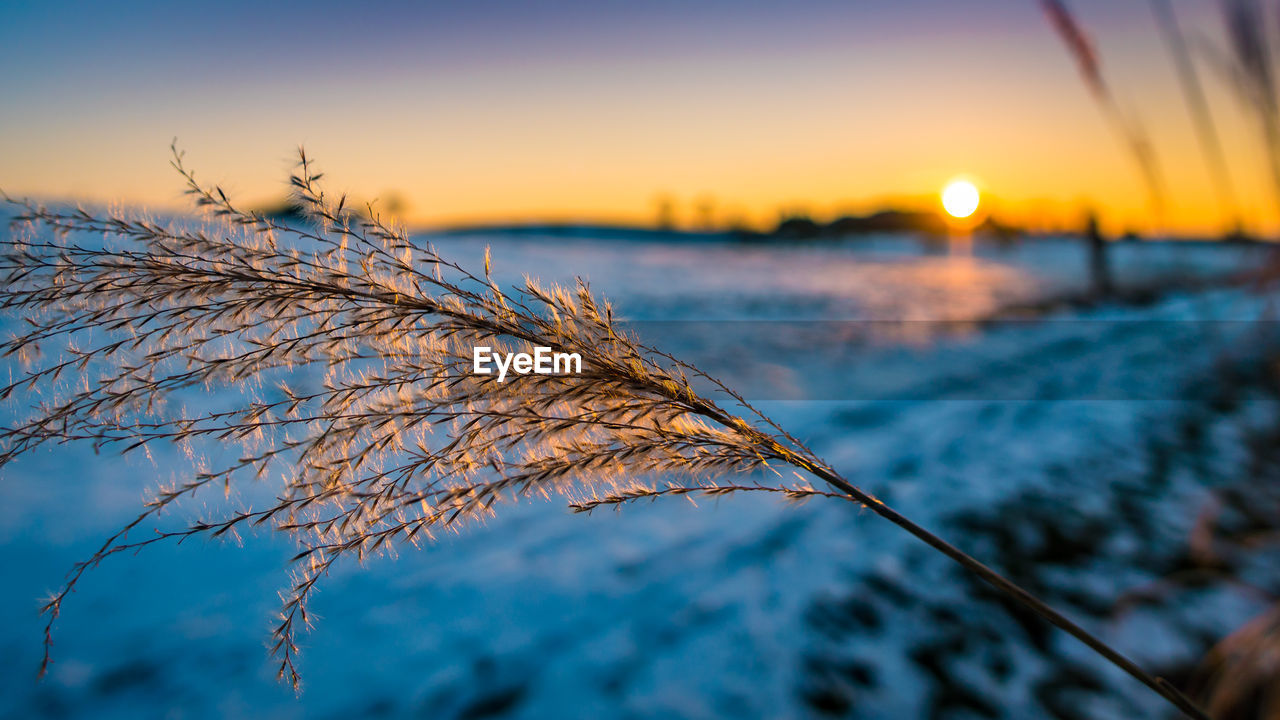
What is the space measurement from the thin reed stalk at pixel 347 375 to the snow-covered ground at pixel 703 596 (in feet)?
0.69

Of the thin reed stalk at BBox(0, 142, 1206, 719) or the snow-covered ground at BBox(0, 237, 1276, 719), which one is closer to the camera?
the thin reed stalk at BBox(0, 142, 1206, 719)

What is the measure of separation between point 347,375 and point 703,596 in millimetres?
2869

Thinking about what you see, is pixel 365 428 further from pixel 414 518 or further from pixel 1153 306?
pixel 1153 306

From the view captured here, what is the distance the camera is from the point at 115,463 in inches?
191

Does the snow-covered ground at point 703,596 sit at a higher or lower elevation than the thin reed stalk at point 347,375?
lower

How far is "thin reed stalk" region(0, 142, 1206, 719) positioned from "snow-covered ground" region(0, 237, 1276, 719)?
0.21 m

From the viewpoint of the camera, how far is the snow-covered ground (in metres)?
2.70

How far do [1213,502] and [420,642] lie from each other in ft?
17.5

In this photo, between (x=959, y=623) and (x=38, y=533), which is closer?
(x=959, y=623)

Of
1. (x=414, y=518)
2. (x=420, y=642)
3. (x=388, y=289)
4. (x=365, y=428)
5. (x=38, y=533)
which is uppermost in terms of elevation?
(x=388, y=289)

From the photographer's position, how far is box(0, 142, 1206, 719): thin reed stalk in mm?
1022

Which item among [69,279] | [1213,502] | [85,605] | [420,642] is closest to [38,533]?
[85,605]

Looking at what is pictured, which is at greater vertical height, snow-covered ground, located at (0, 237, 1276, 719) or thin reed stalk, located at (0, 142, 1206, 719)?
thin reed stalk, located at (0, 142, 1206, 719)

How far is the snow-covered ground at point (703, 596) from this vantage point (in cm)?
270
